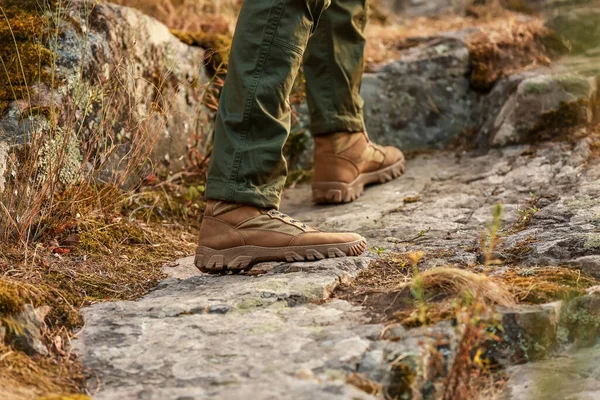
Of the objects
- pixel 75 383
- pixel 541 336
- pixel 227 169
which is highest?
pixel 227 169

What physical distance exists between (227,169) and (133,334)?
72cm

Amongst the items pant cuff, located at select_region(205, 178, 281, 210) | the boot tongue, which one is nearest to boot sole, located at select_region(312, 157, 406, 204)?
the boot tongue

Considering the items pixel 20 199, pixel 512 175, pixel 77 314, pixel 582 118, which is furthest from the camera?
pixel 582 118

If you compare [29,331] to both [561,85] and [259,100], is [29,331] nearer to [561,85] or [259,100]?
[259,100]

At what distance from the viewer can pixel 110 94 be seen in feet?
10.7

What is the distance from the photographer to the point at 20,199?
266 centimetres

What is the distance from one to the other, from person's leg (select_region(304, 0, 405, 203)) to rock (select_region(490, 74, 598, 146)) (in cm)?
96

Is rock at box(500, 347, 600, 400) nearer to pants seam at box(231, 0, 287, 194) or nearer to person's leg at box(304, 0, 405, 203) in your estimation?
pants seam at box(231, 0, 287, 194)

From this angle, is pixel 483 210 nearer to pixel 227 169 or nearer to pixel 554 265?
pixel 554 265

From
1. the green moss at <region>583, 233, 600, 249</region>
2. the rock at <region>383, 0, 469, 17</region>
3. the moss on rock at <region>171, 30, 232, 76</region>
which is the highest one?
the rock at <region>383, 0, 469, 17</region>

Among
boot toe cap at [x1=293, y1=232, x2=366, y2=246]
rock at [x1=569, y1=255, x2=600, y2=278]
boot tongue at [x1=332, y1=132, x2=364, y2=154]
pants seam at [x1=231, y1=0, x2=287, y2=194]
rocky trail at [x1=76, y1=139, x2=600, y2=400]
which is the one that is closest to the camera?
rocky trail at [x1=76, y1=139, x2=600, y2=400]

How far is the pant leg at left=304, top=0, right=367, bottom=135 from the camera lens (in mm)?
3611

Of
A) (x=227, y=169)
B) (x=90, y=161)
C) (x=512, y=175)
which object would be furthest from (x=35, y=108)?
(x=512, y=175)

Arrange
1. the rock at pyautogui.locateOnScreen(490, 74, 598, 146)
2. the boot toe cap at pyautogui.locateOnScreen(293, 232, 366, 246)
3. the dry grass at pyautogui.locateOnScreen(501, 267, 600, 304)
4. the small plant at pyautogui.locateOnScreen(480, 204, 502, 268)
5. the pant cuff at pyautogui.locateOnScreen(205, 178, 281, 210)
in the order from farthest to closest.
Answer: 1. the rock at pyautogui.locateOnScreen(490, 74, 598, 146)
2. the boot toe cap at pyautogui.locateOnScreen(293, 232, 366, 246)
3. the pant cuff at pyautogui.locateOnScreen(205, 178, 281, 210)
4. the dry grass at pyautogui.locateOnScreen(501, 267, 600, 304)
5. the small plant at pyautogui.locateOnScreen(480, 204, 502, 268)
